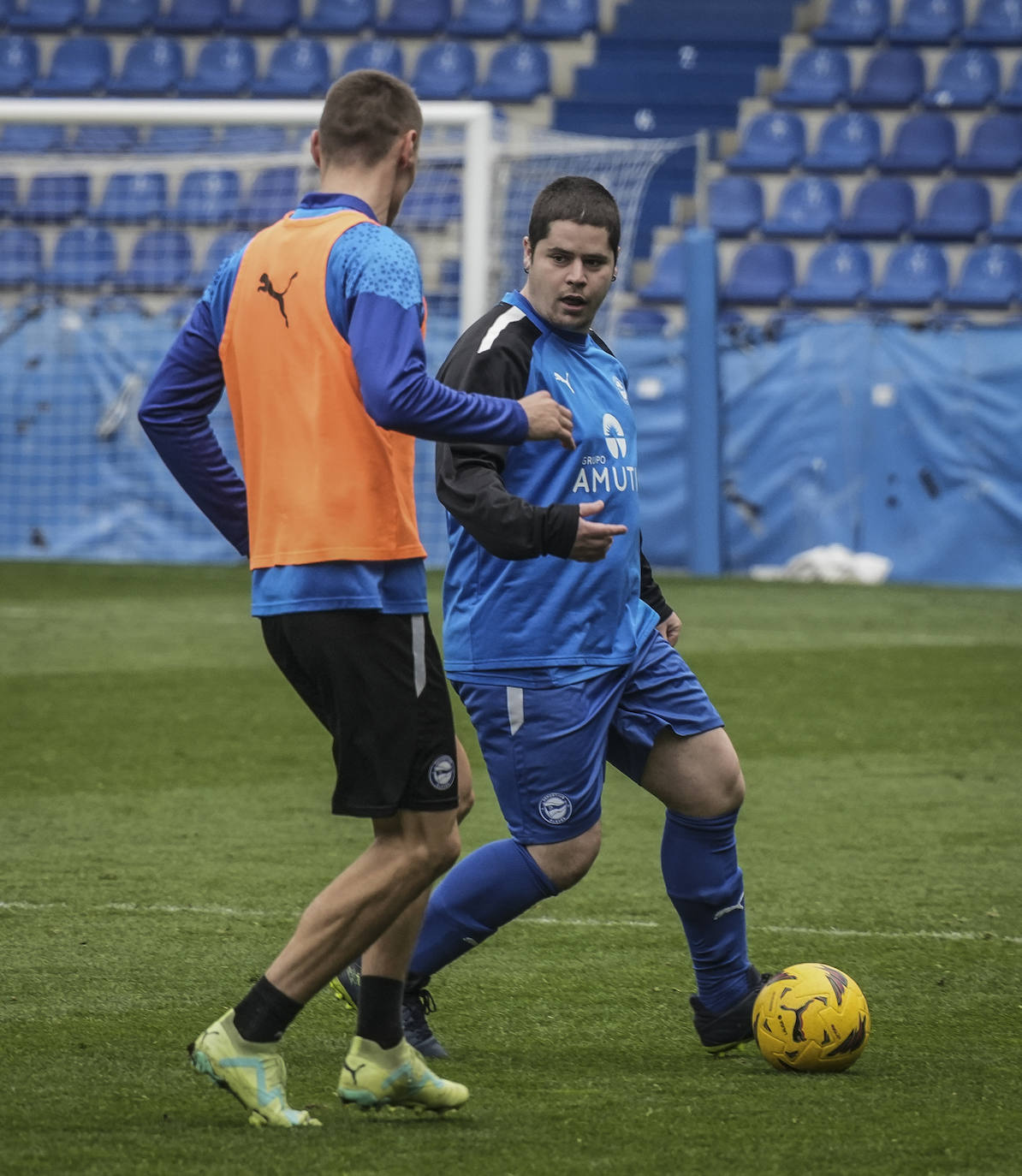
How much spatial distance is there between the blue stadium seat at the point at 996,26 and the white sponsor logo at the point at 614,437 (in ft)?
64.2

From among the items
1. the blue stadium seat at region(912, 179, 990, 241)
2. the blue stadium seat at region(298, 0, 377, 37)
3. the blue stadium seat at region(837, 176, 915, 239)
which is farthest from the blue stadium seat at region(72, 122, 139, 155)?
the blue stadium seat at region(912, 179, 990, 241)

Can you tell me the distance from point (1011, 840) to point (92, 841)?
10.4 feet

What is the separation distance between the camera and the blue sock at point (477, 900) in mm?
3807

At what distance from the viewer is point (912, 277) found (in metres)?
20.0

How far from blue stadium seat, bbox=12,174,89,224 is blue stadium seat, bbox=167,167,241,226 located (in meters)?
0.99

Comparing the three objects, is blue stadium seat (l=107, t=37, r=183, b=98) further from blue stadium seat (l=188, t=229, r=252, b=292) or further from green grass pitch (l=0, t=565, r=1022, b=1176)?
green grass pitch (l=0, t=565, r=1022, b=1176)

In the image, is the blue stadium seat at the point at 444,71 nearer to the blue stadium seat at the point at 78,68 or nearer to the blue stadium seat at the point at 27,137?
the blue stadium seat at the point at 78,68

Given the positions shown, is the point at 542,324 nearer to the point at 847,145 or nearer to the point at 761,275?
the point at 761,275

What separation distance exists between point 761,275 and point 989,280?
2473 millimetres

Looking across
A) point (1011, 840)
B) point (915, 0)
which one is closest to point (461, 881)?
point (1011, 840)

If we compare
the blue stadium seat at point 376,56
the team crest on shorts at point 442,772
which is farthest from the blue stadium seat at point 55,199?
the team crest on shorts at point 442,772

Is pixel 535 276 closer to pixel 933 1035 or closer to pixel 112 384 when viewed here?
pixel 933 1035

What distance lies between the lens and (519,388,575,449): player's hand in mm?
3225

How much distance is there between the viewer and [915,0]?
2206 cm
